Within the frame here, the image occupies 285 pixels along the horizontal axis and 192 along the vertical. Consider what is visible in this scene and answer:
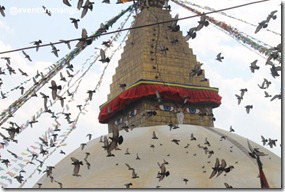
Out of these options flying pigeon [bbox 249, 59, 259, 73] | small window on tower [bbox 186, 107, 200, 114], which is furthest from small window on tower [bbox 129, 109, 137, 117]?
flying pigeon [bbox 249, 59, 259, 73]

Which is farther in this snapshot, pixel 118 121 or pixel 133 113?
pixel 118 121

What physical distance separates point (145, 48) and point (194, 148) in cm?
591

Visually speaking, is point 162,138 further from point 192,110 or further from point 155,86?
point 192,110

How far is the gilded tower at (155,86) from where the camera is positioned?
1767 cm

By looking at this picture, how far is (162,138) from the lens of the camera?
14.6 m

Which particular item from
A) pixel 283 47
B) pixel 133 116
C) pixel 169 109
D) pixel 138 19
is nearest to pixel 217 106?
pixel 169 109

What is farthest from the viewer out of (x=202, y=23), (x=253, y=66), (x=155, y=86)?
(x=155, y=86)

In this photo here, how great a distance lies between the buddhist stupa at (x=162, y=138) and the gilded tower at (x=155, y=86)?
4 centimetres

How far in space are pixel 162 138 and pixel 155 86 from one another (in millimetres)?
3462

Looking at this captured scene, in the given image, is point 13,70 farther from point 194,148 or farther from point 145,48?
point 145,48

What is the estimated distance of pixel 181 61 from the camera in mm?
19078

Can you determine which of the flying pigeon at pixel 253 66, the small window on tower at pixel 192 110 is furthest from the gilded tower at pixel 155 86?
the flying pigeon at pixel 253 66

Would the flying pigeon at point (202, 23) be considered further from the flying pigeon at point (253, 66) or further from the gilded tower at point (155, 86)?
the gilded tower at point (155, 86)

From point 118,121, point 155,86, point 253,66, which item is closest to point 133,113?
point 118,121
